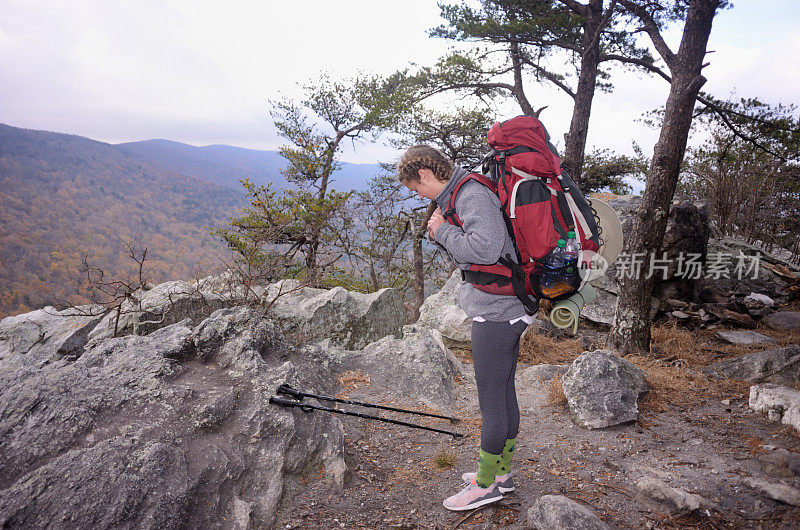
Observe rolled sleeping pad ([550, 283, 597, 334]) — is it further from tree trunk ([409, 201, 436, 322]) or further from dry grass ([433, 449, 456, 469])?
tree trunk ([409, 201, 436, 322])

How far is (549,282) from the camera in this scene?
2.22 meters

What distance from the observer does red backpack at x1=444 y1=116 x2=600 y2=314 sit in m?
2.12

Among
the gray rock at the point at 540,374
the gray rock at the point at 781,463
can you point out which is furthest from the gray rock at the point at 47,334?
the gray rock at the point at 781,463

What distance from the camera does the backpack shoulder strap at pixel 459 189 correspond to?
2.24m

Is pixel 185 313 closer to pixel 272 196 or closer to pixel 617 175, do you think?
pixel 272 196

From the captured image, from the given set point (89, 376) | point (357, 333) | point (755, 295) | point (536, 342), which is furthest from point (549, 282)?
point (755, 295)

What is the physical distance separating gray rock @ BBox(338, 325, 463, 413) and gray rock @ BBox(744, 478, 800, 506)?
7.69 feet

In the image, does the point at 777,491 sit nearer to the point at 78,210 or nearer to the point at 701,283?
the point at 701,283

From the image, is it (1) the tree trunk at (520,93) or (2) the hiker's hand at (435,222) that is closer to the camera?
(2) the hiker's hand at (435,222)

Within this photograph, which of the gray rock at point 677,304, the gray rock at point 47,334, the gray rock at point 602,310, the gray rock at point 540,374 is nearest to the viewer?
the gray rock at point 540,374

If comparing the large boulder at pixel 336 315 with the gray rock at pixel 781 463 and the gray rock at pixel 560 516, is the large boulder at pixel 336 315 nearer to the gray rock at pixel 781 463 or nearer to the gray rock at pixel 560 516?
the gray rock at pixel 560 516

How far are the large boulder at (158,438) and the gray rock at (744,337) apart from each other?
21.9 ft

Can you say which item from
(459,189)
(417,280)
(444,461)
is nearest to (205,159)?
(417,280)

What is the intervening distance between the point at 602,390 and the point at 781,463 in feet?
4.13
